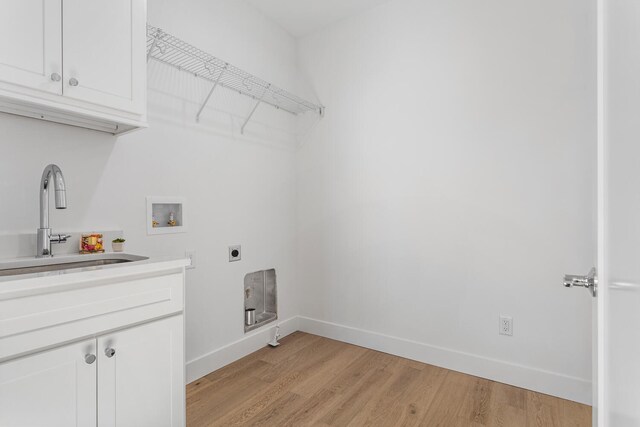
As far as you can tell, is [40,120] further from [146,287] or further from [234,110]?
[234,110]

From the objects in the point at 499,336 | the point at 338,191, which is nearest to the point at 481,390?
the point at 499,336

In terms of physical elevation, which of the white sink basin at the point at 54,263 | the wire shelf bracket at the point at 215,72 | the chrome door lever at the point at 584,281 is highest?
the wire shelf bracket at the point at 215,72

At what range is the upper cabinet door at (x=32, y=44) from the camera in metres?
1.18

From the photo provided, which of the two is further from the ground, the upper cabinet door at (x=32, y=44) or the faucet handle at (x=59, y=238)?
the upper cabinet door at (x=32, y=44)

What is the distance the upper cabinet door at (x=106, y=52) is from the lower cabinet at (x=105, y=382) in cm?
96

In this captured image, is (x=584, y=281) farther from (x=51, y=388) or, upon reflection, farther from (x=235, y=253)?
(x=235, y=253)

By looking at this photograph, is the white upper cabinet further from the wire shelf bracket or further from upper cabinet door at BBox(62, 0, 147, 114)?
the wire shelf bracket

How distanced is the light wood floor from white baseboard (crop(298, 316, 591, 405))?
0.05m

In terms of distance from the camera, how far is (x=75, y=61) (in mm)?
1351

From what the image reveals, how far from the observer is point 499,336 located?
216cm

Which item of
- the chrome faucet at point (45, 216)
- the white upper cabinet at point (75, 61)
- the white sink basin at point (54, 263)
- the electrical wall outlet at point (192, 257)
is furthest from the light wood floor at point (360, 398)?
the white upper cabinet at point (75, 61)

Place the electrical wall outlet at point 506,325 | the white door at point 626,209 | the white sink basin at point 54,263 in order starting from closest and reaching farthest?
1. the white door at point 626,209
2. the white sink basin at point 54,263
3. the electrical wall outlet at point 506,325

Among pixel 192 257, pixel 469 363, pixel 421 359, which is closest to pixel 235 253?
pixel 192 257

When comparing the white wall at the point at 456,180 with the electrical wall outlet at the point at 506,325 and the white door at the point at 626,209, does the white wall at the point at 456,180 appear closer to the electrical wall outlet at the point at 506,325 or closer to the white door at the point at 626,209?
the electrical wall outlet at the point at 506,325
